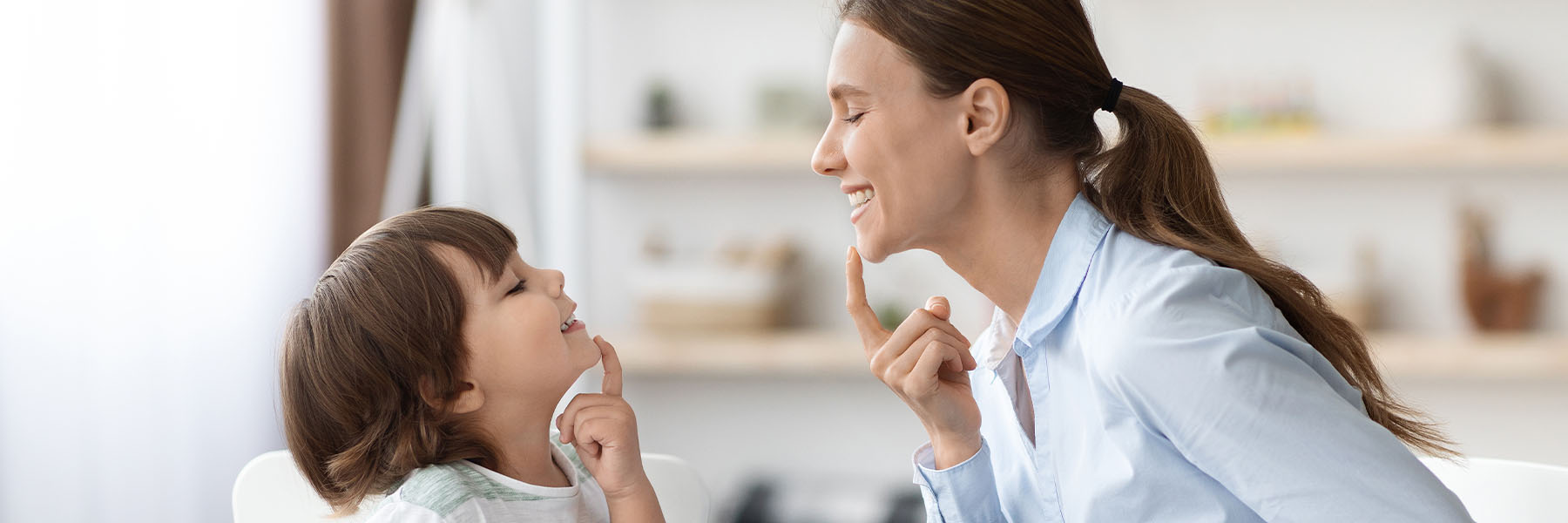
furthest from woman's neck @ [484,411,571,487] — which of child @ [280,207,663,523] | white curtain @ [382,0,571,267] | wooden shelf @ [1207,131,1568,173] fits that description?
wooden shelf @ [1207,131,1568,173]

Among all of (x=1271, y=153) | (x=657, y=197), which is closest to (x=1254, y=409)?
(x=1271, y=153)

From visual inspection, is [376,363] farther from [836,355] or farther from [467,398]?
[836,355]

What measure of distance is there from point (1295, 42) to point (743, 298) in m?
1.64

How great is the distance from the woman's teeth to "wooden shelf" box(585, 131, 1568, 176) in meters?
1.99

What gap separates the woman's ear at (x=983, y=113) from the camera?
48.4 inches

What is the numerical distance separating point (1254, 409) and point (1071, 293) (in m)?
0.26

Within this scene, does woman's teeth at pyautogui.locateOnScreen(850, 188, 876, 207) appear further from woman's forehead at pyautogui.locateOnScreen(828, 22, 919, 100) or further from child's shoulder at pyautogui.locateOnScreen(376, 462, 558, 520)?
child's shoulder at pyautogui.locateOnScreen(376, 462, 558, 520)

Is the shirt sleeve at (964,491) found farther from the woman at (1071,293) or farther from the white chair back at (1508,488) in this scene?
the white chair back at (1508,488)

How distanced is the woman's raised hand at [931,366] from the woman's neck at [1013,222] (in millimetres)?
69

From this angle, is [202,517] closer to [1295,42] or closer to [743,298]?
[743,298]

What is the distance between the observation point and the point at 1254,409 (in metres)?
0.99

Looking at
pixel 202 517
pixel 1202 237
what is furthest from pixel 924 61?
pixel 202 517

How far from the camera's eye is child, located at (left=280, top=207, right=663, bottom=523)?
1.23 m

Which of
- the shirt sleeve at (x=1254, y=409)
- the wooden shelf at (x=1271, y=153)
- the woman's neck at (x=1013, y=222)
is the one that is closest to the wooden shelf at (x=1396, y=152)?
the wooden shelf at (x=1271, y=153)
